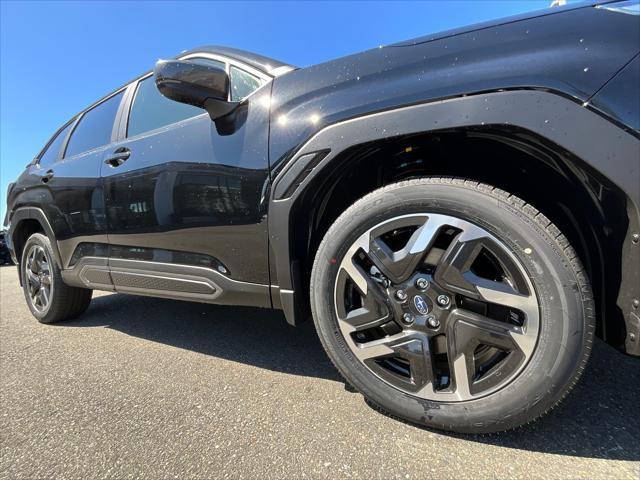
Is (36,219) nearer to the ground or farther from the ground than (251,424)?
farther from the ground

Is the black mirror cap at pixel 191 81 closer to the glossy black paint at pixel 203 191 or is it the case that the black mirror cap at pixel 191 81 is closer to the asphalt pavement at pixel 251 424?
the glossy black paint at pixel 203 191

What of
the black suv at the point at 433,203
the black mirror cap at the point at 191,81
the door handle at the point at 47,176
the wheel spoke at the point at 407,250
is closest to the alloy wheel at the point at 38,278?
the door handle at the point at 47,176

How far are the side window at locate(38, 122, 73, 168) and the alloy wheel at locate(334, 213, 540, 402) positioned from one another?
9.95 feet

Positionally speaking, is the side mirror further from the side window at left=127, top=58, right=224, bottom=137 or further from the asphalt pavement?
the asphalt pavement

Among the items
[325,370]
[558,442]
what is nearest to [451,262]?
[558,442]

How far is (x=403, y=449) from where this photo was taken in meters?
1.25

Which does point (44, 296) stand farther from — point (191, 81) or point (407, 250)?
point (407, 250)

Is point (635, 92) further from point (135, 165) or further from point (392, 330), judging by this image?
point (135, 165)

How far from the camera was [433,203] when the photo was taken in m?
1.27

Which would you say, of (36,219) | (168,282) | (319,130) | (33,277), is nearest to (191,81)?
(319,130)

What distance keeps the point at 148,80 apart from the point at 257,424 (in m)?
2.29

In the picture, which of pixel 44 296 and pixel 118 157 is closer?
pixel 118 157

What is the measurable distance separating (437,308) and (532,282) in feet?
1.01

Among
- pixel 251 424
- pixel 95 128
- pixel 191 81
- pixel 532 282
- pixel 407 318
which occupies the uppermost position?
pixel 191 81
